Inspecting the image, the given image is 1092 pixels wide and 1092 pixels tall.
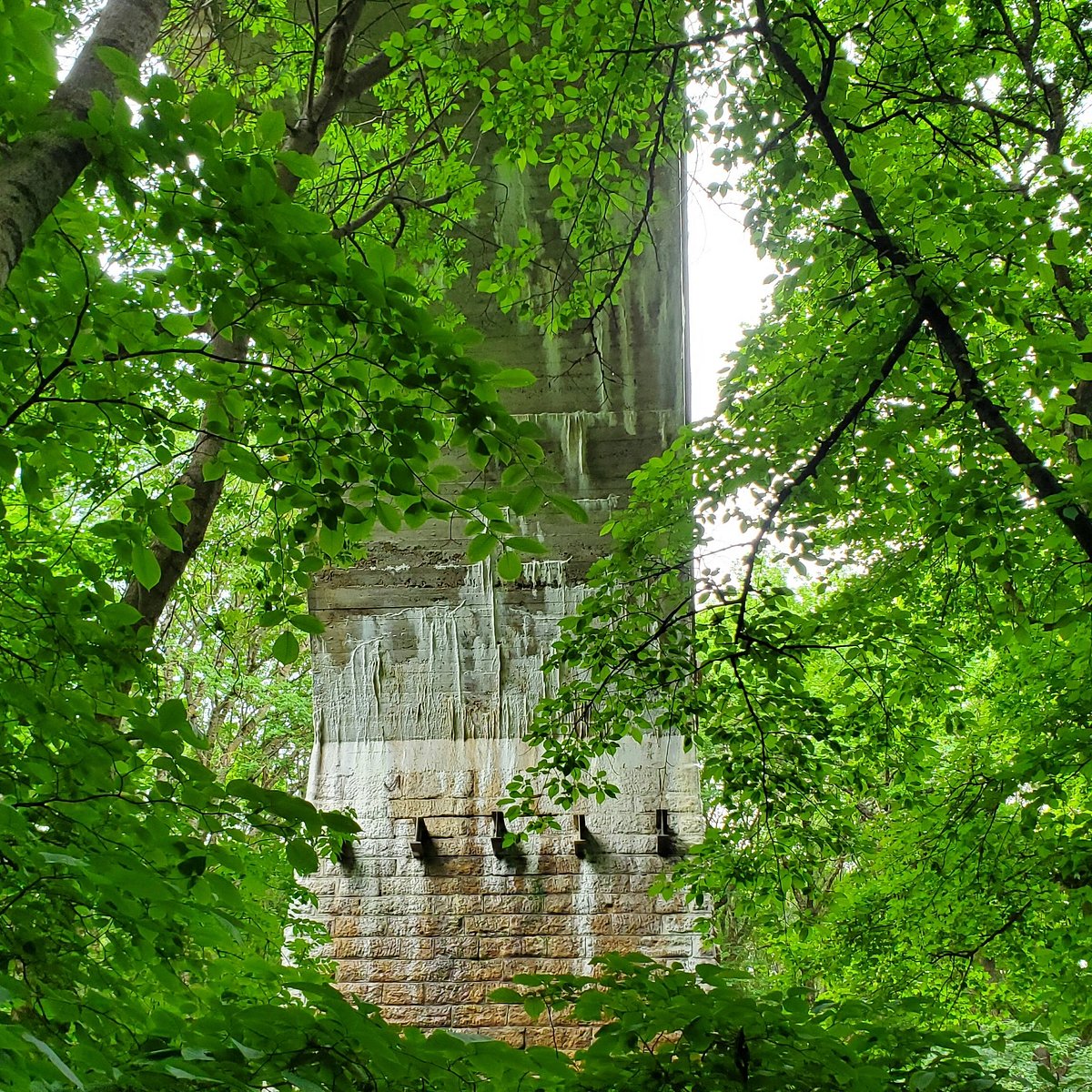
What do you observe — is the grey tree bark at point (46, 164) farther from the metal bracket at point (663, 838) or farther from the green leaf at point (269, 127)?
the metal bracket at point (663, 838)

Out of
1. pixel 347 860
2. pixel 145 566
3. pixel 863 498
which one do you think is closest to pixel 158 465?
pixel 145 566

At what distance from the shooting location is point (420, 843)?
335 cm

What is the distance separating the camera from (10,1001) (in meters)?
0.68

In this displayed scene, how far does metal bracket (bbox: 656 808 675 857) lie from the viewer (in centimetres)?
327

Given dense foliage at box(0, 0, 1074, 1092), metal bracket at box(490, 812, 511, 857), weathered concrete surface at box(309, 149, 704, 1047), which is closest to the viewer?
dense foliage at box(0, 0, 1074, 1092)

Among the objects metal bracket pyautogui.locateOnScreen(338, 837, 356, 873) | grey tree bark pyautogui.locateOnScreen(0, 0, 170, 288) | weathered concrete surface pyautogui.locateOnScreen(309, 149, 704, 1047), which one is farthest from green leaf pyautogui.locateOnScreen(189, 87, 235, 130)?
metal bracket pyautogui.locateOnScreen(338, 837, 356, 873)

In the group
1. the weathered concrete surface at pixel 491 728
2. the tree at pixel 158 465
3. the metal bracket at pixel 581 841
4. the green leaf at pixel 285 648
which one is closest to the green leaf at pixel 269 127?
the tree at pixel 158 465

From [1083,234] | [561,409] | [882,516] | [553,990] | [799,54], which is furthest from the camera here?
[561,409]

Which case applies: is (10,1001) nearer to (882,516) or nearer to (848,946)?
(882,516)

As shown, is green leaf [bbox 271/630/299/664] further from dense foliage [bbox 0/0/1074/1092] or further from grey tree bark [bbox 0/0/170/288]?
grey tree bark [bbox 0/0/170/288]

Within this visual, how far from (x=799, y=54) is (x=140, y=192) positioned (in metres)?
1.85

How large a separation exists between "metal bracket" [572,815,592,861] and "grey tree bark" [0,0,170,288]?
2758 millimetres

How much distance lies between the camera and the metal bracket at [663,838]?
3.27 metres

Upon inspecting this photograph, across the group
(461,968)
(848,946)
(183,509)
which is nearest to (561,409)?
(461,968)
